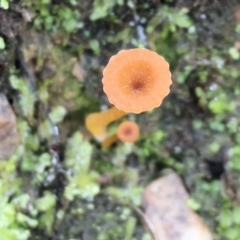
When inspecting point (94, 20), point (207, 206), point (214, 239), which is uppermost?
point (94, 20)

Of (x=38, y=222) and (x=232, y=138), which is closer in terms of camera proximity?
(x=38, y=222)

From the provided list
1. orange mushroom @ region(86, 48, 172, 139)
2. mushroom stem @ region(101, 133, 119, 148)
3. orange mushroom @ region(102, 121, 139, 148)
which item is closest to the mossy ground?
mushroom stem @ region(101, 133, 119, 148)

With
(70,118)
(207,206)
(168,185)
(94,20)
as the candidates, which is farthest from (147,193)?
(94,20)

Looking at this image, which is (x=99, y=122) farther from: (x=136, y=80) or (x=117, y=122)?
(x=136, y=80)

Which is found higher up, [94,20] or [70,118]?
[94,20]

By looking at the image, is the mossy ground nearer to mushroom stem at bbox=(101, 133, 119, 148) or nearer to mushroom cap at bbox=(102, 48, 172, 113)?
mushroom stem at bbox=(101, 133, 119, 148)

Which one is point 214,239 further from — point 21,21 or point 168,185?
point 21,21
